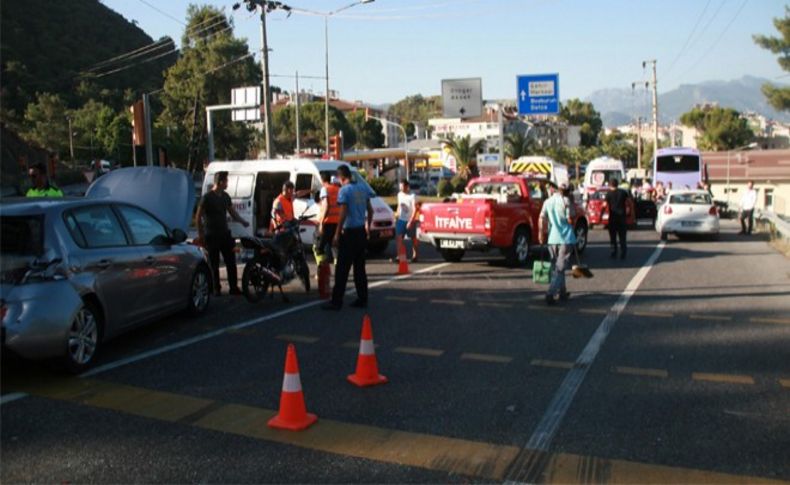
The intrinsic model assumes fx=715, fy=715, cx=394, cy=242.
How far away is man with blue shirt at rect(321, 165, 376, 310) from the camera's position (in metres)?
9.80

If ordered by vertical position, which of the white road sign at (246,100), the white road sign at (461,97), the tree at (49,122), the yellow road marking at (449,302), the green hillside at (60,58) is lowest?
the yellow road marking at (449,302)

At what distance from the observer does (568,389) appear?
618 cm

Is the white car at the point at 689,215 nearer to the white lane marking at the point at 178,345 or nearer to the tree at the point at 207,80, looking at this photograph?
the white lane marking at the point at 178,345

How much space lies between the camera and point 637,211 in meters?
26.8

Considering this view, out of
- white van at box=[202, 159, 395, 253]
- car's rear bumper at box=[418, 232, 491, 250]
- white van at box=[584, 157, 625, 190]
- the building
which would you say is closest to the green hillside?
white van at box=[584, 157, 625, 190]

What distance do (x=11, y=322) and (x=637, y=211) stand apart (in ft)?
79.5

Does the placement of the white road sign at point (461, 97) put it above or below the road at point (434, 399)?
above

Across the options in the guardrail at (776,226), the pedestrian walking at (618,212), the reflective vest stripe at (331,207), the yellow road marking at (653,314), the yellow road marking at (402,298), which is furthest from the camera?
the guardrail at (776,226)

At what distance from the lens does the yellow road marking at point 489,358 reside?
23.4 feet

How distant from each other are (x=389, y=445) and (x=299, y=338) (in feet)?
11.3

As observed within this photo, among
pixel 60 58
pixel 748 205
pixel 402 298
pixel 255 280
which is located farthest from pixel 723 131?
pixel 255 280

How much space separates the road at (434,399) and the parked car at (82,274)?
14.6 inches

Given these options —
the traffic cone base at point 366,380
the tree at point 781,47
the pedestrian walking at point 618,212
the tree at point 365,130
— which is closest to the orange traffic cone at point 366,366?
the traffic cone base at point 366,380

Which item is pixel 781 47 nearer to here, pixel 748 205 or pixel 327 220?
pixel 748 205
